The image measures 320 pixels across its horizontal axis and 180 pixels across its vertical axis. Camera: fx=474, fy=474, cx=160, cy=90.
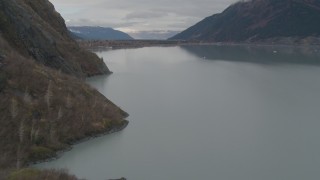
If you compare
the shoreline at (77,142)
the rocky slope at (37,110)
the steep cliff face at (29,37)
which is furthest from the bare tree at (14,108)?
the steep cliff face at (29,37)

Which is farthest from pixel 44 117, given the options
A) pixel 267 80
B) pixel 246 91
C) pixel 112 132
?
pixel 267 80

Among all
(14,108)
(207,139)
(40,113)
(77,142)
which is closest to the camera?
(14,108)

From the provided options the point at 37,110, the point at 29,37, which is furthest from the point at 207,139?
the point at 29,37

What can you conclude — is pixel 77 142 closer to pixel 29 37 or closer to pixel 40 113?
pixel 40 113

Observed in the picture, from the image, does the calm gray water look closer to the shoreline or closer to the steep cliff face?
the shoreline

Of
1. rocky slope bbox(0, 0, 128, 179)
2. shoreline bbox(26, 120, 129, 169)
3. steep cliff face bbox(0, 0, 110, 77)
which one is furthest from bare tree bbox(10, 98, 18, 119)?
steep cliff face bbox(0, 0, 110, 77)

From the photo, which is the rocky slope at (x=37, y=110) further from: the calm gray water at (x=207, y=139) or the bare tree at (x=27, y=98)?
the calm gray water at (x=207, y=139)

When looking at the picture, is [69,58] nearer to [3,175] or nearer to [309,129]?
[309,129]

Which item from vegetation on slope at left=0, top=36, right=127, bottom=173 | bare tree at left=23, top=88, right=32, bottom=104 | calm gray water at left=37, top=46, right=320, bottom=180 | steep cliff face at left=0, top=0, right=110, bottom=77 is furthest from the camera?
steep cliff face at left=0, top=0, right=110, bottom=77

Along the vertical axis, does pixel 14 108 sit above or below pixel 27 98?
below

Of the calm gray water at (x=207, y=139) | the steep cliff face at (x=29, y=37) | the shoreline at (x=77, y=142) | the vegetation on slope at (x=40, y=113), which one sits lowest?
the calm gray water at (x=207, y=139)

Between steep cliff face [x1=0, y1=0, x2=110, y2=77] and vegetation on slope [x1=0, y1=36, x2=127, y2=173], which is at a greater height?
steep cliff face [x1=0, y1=0, x2=110, y2=77]
